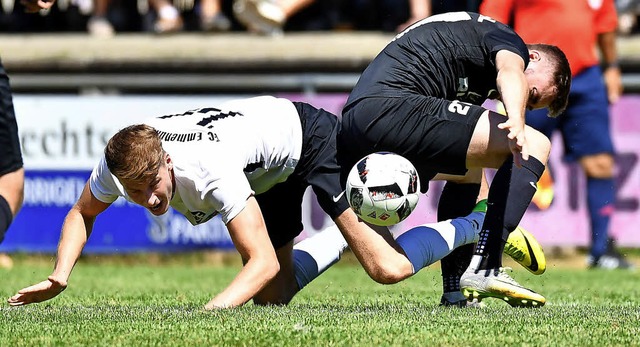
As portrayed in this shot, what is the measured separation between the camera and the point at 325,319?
5629mm

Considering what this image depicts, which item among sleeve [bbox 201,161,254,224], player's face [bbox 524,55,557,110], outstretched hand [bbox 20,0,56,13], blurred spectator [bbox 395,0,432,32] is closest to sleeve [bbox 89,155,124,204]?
sleeve [bbox 201,161,254,224]

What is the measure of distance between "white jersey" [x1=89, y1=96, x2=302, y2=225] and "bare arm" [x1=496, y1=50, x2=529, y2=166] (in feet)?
3.85

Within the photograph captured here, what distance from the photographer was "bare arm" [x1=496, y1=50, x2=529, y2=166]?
18.3 feet

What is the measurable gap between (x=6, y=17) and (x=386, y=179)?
10.5 metres

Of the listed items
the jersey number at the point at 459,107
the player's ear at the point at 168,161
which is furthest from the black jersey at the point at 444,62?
the player's ear at the point at 168,161

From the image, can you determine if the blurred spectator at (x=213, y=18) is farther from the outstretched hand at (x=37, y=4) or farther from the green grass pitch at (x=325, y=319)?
the outstretched hand at (x=37, y=4)

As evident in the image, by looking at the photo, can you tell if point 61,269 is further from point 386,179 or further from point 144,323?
point 386,179

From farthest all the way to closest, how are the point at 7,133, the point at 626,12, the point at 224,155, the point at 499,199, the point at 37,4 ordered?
the point at 626,12 → the point at 37,4 → the point at 7,133 → the point at 499,199 → the point at 224,155

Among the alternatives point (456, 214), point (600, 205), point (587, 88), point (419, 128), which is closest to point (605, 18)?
point (587, 88)

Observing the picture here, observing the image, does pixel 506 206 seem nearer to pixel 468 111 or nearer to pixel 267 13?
pixel 468 111

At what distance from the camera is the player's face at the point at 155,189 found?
5.68 metres

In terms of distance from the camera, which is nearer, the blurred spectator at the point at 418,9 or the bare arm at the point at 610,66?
the bare arm at the point at 610,66

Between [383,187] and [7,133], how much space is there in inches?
85.2

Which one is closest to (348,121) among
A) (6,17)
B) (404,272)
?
(404,272)
